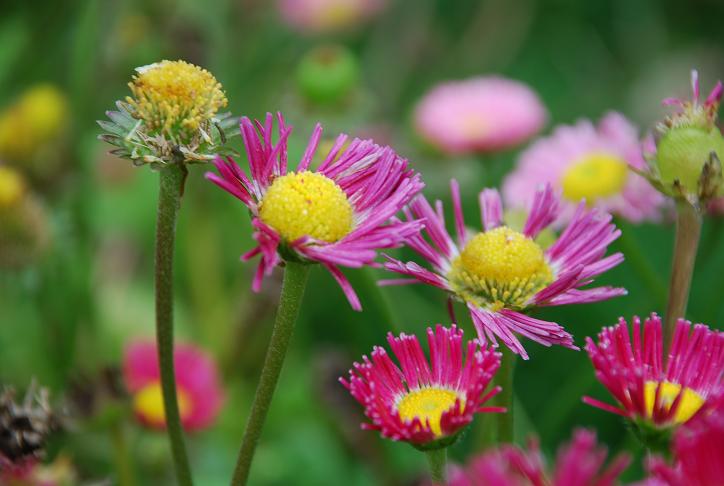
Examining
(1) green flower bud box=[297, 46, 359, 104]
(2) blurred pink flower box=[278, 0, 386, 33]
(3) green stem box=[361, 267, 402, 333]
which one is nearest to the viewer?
(3) green stem box=[361, 267, 402, 333]

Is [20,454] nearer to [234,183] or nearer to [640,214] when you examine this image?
[234,183]

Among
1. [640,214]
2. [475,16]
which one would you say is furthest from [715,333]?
[475,16]

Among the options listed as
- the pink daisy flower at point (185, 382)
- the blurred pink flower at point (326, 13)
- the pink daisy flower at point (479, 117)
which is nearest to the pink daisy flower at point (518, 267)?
the pink daisy flower at point (185, 382)

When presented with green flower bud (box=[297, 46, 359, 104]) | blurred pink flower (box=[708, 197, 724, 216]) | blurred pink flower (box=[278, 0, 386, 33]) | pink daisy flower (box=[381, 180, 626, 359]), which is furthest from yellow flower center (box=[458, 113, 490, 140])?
blurred pink flower (box=[278, 0, 386, 33])

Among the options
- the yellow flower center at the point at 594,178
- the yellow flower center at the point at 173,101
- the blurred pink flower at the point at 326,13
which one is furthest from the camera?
the blurred pink flower at the point at 326,13

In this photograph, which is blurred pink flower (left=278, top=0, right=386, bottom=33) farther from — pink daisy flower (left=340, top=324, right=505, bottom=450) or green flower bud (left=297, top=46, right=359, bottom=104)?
pink daisy flower (left=340, top=324, right=505, bottom=450)

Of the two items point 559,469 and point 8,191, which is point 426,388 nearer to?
point 559,469

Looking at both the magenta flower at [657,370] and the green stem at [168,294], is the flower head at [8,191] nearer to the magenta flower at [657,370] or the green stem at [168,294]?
the green stem at [168,294]
